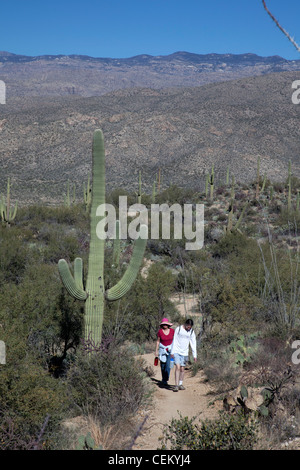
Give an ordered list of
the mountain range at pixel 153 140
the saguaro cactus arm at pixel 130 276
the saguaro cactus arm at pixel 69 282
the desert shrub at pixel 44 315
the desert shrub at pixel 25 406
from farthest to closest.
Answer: the mountain range at pixel 153 140, the desert shrub at pixel 44 315, the saguaro cactus arm at pixel 130 276, the saguaro cactus arm at pixel 69 282, the desert shrub at pixel 25 406

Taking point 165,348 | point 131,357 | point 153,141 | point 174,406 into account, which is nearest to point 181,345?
point 165,348

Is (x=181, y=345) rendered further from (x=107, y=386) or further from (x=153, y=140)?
(x=153, y=140)

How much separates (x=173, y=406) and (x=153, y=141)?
195ft

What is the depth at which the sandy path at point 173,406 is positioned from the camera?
5195 mm

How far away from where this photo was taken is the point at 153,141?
63.3m

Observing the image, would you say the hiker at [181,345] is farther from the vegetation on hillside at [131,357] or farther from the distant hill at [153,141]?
the distant hill at [153,141]

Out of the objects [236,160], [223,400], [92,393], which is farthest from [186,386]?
[236,160]

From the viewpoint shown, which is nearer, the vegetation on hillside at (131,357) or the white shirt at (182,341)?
the vegetation on hillside at (131,357)

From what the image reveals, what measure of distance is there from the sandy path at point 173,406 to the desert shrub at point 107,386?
0.27m

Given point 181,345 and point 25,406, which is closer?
point 25,406

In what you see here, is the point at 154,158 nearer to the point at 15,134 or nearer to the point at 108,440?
the point at 15,134

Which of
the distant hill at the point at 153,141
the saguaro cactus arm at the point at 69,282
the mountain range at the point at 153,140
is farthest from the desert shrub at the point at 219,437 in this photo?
the distant hill at the point at 153,141

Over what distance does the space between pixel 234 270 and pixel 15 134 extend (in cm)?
6105

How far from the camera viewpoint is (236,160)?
2210 inches
